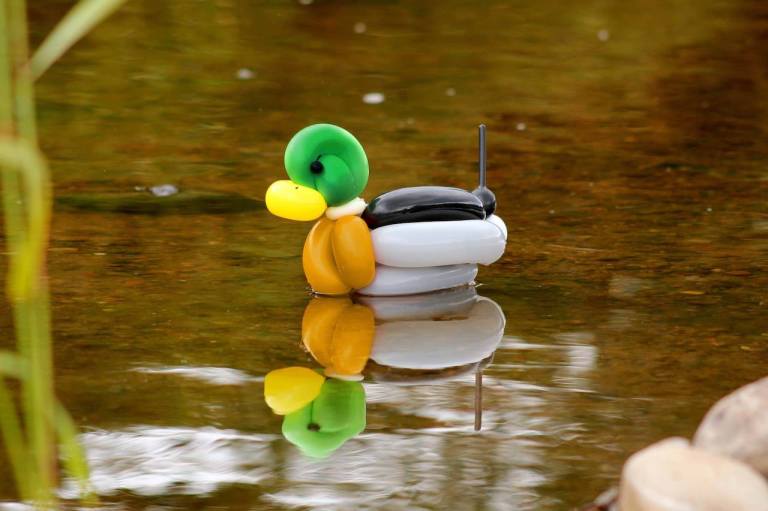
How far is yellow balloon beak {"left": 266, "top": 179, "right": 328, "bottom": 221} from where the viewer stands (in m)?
3.49

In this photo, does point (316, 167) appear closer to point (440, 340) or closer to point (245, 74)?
point (440, 340)

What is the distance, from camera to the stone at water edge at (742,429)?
2342 millimetres

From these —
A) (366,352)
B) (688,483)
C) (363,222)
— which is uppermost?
(363,222)

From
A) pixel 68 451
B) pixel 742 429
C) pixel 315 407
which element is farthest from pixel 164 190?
pixel 742 429

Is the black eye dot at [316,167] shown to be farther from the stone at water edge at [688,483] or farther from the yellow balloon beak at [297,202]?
the stone at water edge at [688,483]

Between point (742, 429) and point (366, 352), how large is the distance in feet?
3.97

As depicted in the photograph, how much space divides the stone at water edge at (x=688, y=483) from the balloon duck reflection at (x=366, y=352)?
71 cm

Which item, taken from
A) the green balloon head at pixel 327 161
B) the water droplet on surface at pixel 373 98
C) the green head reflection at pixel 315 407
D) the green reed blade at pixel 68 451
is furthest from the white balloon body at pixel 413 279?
the water droplet on surface at pixel 373 98

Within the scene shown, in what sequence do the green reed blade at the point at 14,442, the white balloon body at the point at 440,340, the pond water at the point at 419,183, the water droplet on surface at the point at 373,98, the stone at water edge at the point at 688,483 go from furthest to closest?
the water droplet on surface at the point at 373,98, the white balloon body at the point at 440,340, the pond water at the point at 419,183, the green reed blade at the point at 14,442, the stone at water edge at the point at 688,483

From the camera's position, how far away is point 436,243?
11.7 ft

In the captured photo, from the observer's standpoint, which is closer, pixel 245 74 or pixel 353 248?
pixel 353 248

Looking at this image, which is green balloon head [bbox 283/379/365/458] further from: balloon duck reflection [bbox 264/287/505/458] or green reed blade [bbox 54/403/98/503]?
green reed blade [bbox 54/403/98/503]

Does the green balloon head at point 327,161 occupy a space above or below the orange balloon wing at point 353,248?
above

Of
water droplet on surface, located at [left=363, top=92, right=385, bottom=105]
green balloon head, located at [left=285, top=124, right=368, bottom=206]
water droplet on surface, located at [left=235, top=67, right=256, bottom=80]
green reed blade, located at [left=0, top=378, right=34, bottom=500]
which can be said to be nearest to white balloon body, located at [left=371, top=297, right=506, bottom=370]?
green balloon head, located at [left=285, top=124, right=368, bottom=206]
